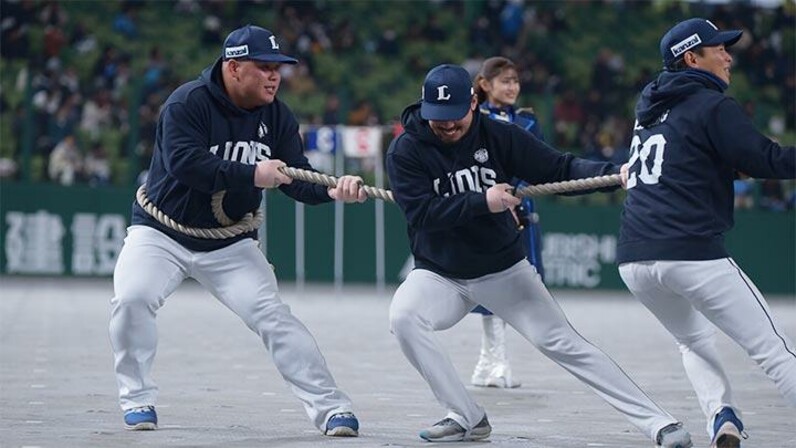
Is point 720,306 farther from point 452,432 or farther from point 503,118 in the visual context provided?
point 503,118

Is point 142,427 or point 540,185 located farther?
point 142,427

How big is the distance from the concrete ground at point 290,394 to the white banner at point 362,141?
376 centimetres

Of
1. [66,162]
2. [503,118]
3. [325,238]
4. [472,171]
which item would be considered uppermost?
[503,118]

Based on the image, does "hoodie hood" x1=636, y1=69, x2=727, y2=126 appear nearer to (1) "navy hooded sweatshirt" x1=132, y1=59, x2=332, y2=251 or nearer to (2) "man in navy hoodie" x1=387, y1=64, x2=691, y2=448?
(2) "man in navy hoodie" x1=387, y1=64, x2=691, y2=448

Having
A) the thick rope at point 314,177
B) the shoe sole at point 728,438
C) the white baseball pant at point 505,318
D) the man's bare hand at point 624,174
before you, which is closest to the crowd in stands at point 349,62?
the thick rope at point 314,177

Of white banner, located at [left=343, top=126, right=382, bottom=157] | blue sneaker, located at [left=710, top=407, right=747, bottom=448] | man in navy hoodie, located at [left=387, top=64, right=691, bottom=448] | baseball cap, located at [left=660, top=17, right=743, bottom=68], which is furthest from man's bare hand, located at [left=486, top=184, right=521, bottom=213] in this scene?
white banner, located at [left=343, top=126, right=382, bottom=157]

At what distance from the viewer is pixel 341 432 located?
879 centimetres

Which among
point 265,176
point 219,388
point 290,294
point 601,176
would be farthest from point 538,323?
point 290,294

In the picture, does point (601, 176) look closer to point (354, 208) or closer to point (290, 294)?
point (290, 294)

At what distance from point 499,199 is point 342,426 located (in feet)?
5.14

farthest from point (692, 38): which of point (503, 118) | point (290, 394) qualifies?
point (290, 394)

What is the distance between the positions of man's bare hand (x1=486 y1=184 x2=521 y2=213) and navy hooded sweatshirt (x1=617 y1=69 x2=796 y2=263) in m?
0.61

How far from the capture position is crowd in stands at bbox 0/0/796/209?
26.1m

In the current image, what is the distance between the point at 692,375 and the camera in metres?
8.59
